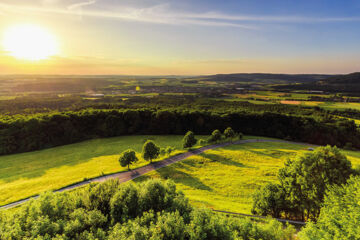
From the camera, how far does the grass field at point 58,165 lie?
4191 centimetres

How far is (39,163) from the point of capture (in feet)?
195

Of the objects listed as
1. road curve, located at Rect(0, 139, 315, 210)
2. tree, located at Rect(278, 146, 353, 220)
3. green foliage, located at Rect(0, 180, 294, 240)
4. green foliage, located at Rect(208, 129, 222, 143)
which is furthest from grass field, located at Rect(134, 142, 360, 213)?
green foliage, located at Rect(0, 180, 294, 240)

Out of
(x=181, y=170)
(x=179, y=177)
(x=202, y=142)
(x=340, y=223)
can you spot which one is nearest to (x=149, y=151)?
(x=181, y=170)

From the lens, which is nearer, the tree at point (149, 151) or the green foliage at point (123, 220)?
the green foliage at point (123, 220)

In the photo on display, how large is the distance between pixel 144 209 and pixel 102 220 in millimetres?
4365

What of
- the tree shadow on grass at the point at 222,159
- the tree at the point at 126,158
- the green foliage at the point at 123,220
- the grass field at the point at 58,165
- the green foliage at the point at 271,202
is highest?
the green foliage at the point at 123,220

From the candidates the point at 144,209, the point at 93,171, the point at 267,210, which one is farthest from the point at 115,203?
the point at 93,171

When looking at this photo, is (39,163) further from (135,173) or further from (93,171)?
(135,173)

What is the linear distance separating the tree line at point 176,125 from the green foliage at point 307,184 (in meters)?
67.6

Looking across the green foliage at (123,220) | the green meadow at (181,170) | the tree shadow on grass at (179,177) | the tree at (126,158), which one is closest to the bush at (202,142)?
the green meadow at (181,170)

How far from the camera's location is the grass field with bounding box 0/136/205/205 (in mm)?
41906

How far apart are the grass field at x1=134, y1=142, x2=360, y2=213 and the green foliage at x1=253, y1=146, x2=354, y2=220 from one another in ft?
15.3

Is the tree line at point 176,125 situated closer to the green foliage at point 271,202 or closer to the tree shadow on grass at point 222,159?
the tree shadow on grass at point 222,159

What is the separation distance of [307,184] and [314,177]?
156 cm
